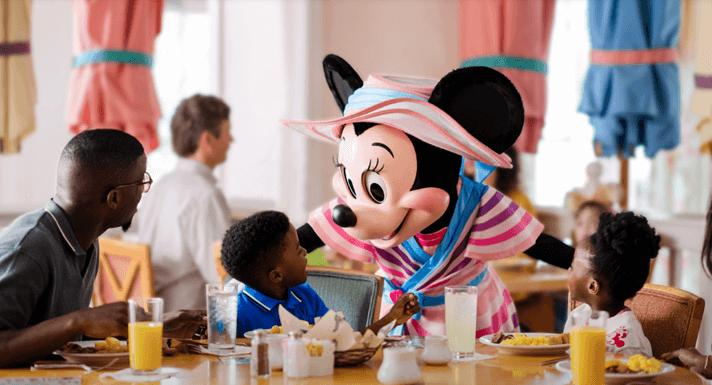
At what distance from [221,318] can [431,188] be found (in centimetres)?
61

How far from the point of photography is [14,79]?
132 inches

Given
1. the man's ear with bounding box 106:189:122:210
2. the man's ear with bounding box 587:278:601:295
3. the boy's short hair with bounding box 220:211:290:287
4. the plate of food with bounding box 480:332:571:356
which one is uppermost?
the man's ear with bounding box 106:189:122:210

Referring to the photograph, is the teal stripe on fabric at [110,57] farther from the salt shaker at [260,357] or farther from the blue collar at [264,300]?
the salt shaker at [260,357]

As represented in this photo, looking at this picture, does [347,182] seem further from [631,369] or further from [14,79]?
[14,79]

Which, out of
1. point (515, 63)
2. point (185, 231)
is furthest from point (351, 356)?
point (515, 63)

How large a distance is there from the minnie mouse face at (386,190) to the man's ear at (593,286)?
15.2 inches

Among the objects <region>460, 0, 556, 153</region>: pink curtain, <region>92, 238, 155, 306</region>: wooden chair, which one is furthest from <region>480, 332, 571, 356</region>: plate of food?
<region>460, 0, 556, 153</region>: pink curtain

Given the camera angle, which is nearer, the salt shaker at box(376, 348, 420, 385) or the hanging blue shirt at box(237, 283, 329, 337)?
the salt shaker at box(376, 348, 420, 385)

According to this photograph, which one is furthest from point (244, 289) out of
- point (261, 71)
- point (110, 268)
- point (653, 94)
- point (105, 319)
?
point (261, 71)

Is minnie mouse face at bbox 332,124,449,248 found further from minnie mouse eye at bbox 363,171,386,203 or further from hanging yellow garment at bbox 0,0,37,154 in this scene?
hanging yellow garment at bbox 0,0,37,154

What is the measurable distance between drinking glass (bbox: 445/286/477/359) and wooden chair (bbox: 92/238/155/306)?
1.57m

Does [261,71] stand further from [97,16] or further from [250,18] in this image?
[97,16]

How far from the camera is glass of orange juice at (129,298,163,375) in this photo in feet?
4.06

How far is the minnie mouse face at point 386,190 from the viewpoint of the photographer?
1.75 m
